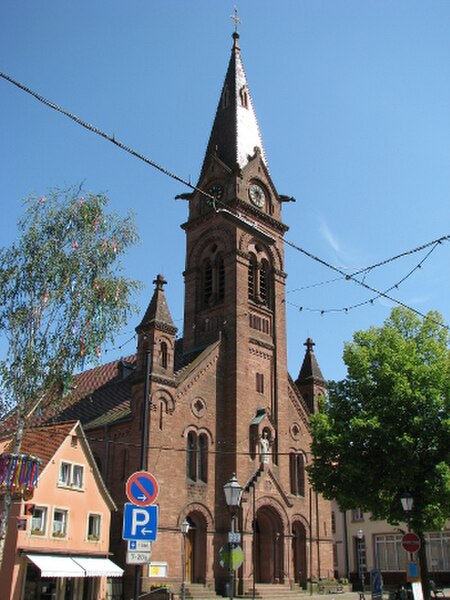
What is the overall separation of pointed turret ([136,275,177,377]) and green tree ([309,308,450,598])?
10.0 meters

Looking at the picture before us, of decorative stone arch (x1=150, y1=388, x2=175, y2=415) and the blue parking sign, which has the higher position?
decorative stone arch (x1=150, y1=388, x2=175, y2=415)

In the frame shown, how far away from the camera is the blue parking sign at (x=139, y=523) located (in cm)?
1180

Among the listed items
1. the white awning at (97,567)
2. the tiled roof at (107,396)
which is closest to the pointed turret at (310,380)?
the tiled roof at (107,396)

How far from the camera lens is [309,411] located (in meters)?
46.3

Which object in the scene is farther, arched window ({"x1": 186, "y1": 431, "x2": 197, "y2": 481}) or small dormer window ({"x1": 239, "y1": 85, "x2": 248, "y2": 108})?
small dormer window ({"x1": 239, "y1": 85, "x2": 248, "y2": 108})

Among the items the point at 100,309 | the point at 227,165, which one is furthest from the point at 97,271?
the point at 227,165

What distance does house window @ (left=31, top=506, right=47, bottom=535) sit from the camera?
2773 cm

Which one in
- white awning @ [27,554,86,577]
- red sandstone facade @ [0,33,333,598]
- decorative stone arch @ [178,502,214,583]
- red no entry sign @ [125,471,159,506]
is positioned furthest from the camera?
red sandstone facade @ [0,33,333,598]

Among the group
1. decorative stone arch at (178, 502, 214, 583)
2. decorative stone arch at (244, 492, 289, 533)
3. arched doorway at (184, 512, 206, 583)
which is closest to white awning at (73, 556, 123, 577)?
decorative stone arch at (178, 502, 214, 583)

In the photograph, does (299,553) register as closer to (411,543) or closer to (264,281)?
(264,281)

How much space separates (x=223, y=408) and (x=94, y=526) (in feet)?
37.3

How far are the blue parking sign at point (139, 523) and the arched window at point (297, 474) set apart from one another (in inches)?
1236

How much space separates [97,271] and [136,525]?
548 inches

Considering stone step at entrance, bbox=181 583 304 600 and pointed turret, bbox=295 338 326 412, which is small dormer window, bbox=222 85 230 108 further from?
stone step at entrance, bbox=181 583 304 600
